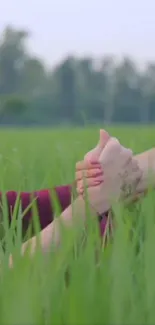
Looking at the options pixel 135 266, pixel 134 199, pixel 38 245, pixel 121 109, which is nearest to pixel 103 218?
pixel 134 199

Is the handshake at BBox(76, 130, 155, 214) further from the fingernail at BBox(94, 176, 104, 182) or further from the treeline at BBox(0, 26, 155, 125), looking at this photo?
the treeline at BBox(0, 26, 155, 125)

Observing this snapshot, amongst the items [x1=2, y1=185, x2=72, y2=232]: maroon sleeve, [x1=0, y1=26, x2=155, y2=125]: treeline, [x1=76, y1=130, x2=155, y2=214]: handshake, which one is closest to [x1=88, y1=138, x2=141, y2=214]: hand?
[x1=76, y1=130, x2=155, y2=214]: handshake

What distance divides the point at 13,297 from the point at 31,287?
0.37ft

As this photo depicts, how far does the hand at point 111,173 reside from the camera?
1.05 meters

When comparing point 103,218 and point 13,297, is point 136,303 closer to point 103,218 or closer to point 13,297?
point 13,297

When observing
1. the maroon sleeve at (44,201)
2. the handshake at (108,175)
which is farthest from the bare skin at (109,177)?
the maroon sleeve at (44,201)

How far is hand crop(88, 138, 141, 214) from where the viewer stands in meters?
1.05

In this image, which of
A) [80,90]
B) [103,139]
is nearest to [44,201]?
[103,139]

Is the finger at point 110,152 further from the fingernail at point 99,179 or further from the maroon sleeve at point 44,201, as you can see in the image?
the maroon sleeve at point 44,201

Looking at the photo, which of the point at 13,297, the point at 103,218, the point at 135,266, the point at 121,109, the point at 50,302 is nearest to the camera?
the point at 13,297

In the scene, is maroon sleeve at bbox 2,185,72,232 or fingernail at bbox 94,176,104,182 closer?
fingernail at bbox 94,176,104,182

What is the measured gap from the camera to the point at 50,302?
21.0 inches

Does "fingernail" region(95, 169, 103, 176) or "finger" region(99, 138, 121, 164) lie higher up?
"finger" region(99, 138, 121, 164)

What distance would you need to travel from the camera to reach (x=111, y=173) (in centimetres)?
106
